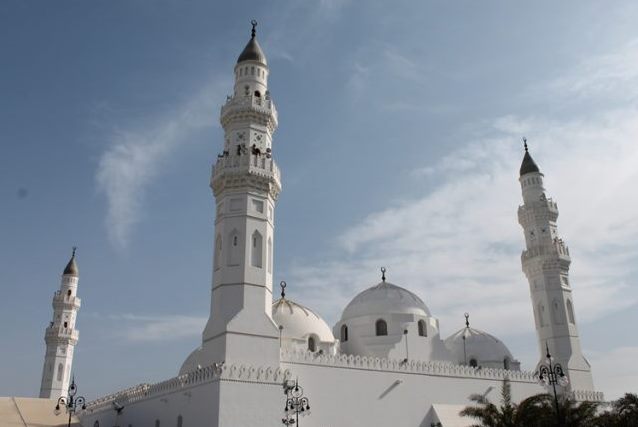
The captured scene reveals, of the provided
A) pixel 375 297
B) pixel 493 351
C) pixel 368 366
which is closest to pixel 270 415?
pixel 368 366

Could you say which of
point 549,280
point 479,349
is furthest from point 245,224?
point 549,280

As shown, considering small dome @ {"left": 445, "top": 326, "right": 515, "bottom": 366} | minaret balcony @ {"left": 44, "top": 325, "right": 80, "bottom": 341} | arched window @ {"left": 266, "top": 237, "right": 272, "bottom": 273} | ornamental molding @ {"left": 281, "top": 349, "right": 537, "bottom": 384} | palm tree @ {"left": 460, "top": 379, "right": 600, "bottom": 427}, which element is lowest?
palm tree @ {"left": 460, "top": 379, "right": 600, "bottom": 427}

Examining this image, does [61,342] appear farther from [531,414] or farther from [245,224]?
[531,414]

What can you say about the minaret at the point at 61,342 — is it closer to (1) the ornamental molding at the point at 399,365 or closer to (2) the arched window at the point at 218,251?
(2) the arched window at the point at 218,251

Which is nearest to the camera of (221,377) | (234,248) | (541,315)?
(221,377)

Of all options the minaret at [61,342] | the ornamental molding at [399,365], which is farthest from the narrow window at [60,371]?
the ornamental molding at [399,365]

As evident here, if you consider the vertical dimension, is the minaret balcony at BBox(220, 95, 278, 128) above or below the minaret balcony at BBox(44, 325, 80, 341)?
above

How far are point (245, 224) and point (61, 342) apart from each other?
29.2 m

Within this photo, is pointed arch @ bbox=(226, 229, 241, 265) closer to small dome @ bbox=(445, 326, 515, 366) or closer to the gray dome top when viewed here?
the gray dome top

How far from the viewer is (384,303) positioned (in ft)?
103

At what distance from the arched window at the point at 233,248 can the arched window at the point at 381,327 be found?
34.9 feet

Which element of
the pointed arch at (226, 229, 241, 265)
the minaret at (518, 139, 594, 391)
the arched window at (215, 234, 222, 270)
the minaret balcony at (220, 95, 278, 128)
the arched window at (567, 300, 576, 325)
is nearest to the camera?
the pointed arch at (226, 229, 241, 265)

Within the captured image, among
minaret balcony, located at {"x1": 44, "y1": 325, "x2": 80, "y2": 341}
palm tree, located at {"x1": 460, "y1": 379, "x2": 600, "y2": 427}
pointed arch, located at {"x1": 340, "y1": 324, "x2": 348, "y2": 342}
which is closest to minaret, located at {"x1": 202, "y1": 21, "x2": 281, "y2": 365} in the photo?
palm tree, located at {"x1": 460, "y1": 379, "x2": 600, "y2": 427}

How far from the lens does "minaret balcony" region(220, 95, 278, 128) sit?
26.5 m
